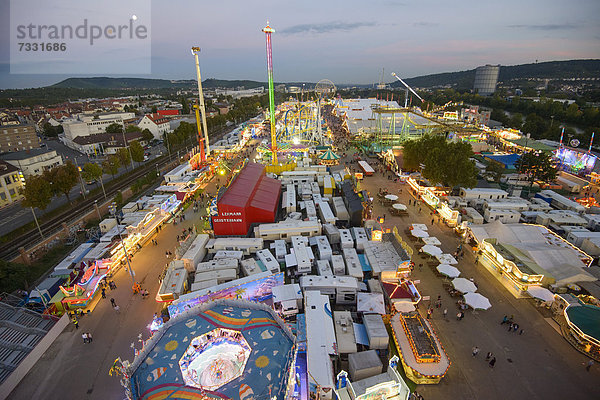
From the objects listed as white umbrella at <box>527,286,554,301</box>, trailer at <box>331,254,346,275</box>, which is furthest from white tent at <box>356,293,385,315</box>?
white umbrella at <box>527,286,554,301</box>

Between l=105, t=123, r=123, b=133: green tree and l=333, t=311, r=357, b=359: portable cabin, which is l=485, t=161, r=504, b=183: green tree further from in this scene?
l=105, t=123, r=123, b=133: green tree

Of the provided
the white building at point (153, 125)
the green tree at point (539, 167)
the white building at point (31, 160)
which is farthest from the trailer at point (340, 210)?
the white building at point (153, 125)

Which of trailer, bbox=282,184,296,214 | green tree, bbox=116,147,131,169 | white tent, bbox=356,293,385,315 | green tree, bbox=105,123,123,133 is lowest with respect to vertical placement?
white tent, bbox=356,293,385,315

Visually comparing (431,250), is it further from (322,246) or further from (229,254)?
(229,254)

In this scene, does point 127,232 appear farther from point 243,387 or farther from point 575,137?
point 575,137

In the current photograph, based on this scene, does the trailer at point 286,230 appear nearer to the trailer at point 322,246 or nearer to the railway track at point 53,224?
the trailer at point 322,246
